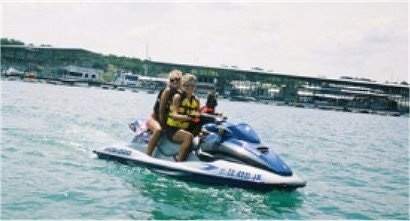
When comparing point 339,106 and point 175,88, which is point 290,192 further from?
point 339,106

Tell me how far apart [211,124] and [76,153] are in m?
3.37

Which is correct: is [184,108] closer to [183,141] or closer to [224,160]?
[183,141]

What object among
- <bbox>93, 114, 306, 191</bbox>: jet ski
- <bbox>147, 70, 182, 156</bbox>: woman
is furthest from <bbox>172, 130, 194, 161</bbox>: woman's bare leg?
<bbox>147, 70, 182, 156</bbox>: woman

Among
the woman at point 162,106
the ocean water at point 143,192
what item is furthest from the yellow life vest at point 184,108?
the ocean water at point 143,192

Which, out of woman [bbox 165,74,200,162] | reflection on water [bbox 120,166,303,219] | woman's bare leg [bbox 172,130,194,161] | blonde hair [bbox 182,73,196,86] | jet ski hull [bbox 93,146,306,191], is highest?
blonde hair [bbox 182,73,196,86]

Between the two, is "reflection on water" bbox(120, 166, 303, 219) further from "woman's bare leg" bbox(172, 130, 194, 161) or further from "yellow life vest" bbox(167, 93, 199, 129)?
"yellow life vest" bbox(167, 93, 199, 129)

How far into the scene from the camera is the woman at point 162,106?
34.2 feet

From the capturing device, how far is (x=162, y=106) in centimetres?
1061

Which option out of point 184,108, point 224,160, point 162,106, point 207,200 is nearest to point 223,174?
point 224,160

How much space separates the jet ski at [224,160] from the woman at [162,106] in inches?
7.3

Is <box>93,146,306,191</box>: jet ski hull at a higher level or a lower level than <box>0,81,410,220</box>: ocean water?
higher

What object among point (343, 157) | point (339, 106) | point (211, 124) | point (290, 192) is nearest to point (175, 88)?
point (211, 124)

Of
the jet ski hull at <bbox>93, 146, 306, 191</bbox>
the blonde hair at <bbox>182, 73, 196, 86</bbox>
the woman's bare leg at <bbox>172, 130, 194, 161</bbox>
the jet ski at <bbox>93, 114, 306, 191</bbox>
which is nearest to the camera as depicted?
the jet ski hull at <bbox>93, 146, 306, 191</bbox>

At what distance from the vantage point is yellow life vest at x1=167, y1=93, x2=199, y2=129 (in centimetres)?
1049
